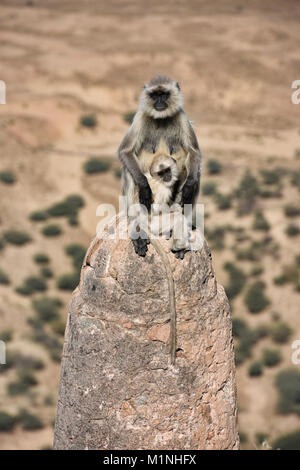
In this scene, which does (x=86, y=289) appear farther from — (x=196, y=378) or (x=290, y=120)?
(x=290, y=120)

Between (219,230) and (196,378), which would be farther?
(219,230)

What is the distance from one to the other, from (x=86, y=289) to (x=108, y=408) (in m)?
1.19

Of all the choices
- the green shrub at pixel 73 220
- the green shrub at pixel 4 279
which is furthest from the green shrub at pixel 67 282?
the green shrub at pixel 73 220

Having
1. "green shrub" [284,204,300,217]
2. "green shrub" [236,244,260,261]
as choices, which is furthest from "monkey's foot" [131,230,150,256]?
"green shrub" [284,204,300,217]

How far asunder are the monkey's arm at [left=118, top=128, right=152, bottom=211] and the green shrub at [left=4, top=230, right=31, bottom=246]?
21.6 m

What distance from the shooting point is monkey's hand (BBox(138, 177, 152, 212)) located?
7504mm

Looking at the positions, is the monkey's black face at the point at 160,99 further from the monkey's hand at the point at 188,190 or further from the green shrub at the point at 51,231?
the green shrub at the point at 51,231

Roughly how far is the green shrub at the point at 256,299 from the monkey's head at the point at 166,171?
700 inches

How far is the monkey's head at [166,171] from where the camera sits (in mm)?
7742

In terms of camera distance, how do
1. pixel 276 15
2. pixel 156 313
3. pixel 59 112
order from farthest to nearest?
pixel 276 15 → pixel 59 112 → pixel 156 313

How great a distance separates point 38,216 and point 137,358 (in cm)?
2570

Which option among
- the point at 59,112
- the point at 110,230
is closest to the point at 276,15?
the point at 59,112

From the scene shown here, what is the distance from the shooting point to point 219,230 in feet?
96.1

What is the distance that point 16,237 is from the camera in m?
29.0
